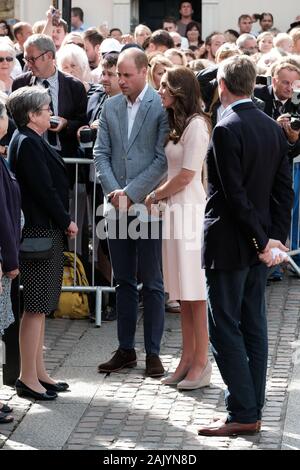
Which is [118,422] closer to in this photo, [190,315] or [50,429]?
[50,429]

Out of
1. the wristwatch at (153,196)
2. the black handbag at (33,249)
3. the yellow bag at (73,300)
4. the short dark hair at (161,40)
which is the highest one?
the short dark hair at (161,40)

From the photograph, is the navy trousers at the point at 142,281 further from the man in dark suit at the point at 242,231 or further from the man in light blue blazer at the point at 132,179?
the man in dark suit at the point at 242,231

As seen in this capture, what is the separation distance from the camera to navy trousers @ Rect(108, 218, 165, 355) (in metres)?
8.41

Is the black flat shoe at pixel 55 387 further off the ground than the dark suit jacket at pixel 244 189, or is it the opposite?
the dark suit jacket at pixel 244 189

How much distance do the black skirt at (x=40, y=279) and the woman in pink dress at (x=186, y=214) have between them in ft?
2.55

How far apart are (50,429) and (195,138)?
209 cm

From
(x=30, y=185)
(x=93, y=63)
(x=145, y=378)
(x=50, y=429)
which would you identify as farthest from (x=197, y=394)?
(x=93, y=63)

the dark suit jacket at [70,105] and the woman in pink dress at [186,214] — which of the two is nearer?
the woman in pink dress at [186,214]

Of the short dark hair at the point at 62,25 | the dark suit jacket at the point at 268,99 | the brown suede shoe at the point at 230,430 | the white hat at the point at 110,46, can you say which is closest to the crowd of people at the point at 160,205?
the brown suede shoe at the point at 230,430

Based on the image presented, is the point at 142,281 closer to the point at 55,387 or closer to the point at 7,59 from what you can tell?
the point at 55,387

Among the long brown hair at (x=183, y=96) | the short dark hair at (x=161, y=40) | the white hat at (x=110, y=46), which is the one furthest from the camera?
the short dark hair at (x=161, y=40)

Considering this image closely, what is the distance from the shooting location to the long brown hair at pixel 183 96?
7.93m

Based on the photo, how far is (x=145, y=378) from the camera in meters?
8.37

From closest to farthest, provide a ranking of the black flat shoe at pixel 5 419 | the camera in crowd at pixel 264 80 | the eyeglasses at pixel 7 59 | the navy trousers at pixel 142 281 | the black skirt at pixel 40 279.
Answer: the black flat shoe at pixel 5 419 → the black skirt at pixel 40 279 → the navy trousers at pixel 142 281 → the eyeglasses at pixel 7 59 → the camera in crowd at pixel 264 80
